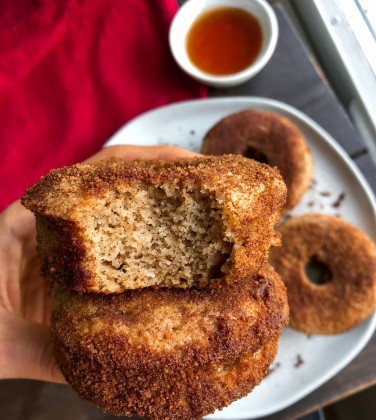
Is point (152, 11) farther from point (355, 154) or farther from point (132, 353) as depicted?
point (132, 353)

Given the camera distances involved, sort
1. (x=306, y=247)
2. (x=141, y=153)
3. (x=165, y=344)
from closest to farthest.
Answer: (x=165, y=344)
(x=141, y=153)
(x=306, y=247)

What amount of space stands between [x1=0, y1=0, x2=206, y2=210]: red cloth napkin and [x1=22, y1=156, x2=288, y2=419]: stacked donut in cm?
93

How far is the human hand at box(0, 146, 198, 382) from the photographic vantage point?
4.42ft

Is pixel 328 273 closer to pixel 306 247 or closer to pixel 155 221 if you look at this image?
pixel 306 247

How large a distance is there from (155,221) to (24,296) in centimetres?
87

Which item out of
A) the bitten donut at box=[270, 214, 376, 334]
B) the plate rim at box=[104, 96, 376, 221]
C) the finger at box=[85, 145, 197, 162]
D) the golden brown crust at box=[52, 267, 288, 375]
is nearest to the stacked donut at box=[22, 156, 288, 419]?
the golden brown crust at box=[52, 267, 288, 375]

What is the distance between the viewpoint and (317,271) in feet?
6.27

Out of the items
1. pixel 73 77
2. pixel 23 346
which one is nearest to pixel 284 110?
pixel 73 77

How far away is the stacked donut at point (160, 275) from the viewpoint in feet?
3.48

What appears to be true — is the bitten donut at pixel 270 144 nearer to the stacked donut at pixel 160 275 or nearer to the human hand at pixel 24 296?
the human hand at pixel 24 296

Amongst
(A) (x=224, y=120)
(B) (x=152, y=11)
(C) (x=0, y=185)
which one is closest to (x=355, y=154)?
(A) (x=224, y=120)

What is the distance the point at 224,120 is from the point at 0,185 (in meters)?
0.94

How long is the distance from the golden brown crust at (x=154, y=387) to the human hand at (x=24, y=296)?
8.1 inches

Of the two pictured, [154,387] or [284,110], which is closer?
[154,387]
